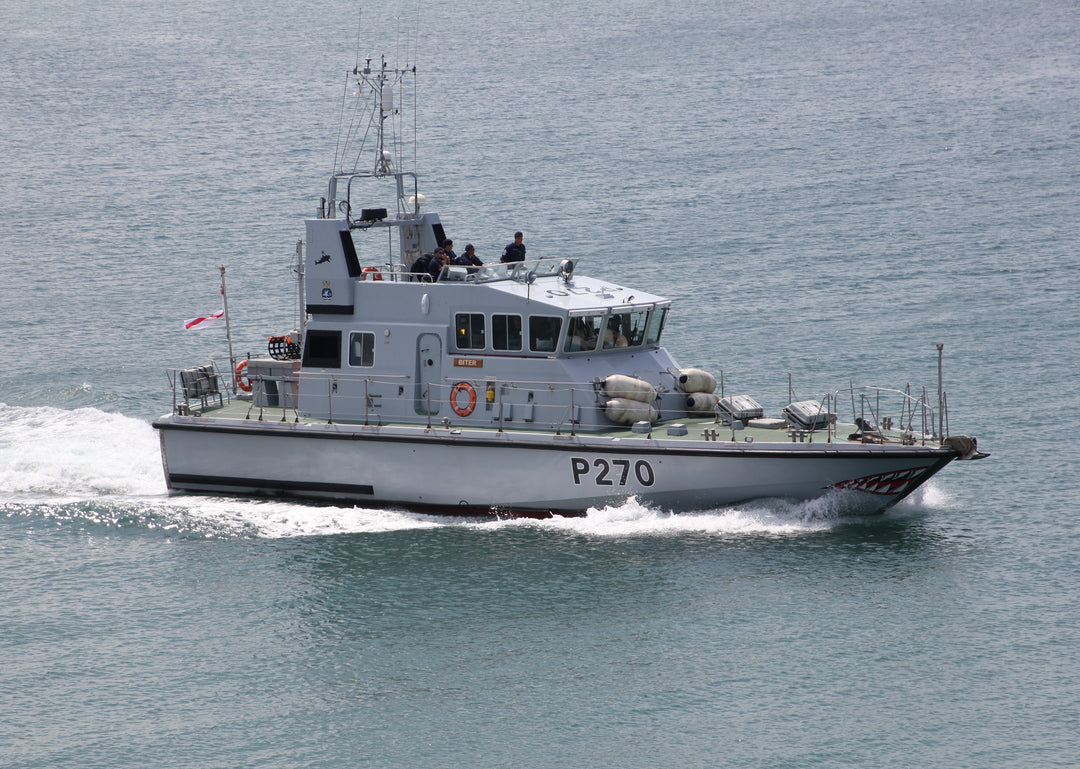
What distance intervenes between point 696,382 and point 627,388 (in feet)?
4.57

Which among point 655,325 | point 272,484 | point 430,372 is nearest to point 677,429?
point 655,325

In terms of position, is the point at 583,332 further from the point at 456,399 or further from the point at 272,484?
the point at 272,484

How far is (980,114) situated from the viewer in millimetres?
51375

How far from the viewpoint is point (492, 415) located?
2019cm

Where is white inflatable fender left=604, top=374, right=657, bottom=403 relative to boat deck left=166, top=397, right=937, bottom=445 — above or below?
above

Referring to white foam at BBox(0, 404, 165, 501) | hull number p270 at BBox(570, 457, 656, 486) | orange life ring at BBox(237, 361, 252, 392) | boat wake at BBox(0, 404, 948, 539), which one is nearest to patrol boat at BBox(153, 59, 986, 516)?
hull number p270 at BBox(570, 457, 656, 486)

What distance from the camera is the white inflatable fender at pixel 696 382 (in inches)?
805

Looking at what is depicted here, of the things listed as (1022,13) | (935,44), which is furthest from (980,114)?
(1022,13)

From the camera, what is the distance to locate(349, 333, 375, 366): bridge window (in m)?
20.8

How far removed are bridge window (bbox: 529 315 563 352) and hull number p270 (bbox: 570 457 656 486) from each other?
184 cm

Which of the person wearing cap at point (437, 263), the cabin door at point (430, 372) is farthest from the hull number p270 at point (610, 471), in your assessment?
the person wearing cap at point (437, 263)

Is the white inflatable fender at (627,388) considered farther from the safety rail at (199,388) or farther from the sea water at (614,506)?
the safety rail at (199,388)

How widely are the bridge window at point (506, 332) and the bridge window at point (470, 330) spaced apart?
0.20 meters

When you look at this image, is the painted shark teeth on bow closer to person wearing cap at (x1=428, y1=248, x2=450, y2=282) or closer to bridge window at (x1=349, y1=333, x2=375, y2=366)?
person wearing cap at (x1=428, y1=248, x2=450, y2=282)
